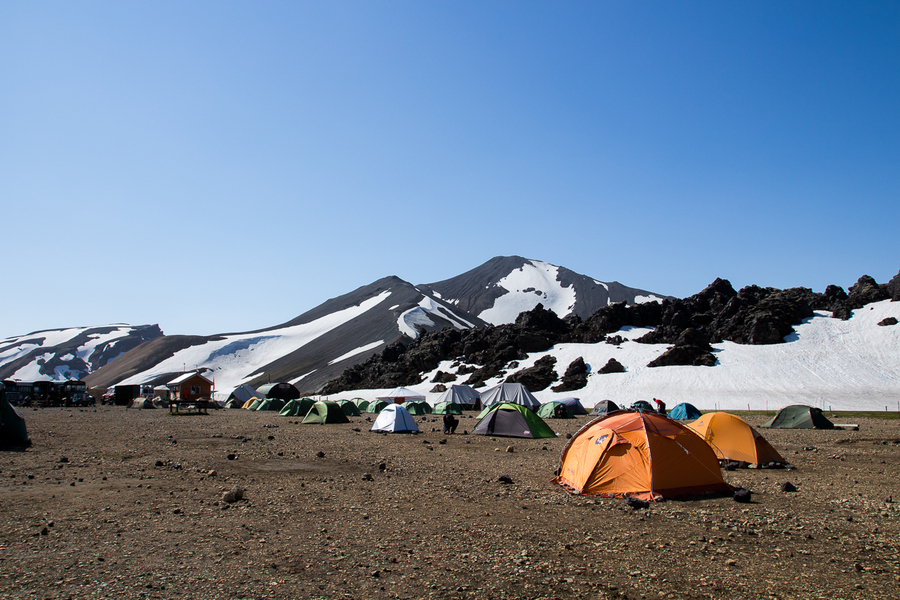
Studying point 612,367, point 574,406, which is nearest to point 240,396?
point 574,406

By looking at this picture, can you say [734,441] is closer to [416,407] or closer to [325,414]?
[325,414]

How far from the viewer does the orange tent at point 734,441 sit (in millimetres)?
14906

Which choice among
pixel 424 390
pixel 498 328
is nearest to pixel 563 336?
pixel 498 328

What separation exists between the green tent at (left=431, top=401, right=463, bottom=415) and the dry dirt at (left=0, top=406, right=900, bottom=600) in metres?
33.7

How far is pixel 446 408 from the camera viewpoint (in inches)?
1956

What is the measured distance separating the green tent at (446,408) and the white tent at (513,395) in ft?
10.2

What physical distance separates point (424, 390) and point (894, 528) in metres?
69.0

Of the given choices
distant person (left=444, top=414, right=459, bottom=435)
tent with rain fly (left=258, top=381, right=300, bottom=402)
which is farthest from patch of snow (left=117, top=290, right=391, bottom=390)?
distant person (left=444, top=414, right=459, bottom=435)

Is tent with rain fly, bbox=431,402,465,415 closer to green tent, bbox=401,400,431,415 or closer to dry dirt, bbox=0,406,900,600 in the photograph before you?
green tent, bbox=401,400,431,415

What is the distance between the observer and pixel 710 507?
1019 cm

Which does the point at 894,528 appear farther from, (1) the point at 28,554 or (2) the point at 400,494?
(1) the point at 28,554

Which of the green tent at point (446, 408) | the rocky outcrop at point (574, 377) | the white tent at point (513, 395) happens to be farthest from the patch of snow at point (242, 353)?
the white tent at point (513, 395)

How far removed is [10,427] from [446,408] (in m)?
35.4

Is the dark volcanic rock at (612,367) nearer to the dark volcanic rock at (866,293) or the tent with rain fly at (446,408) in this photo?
the tent with rain fly at (446,408)
